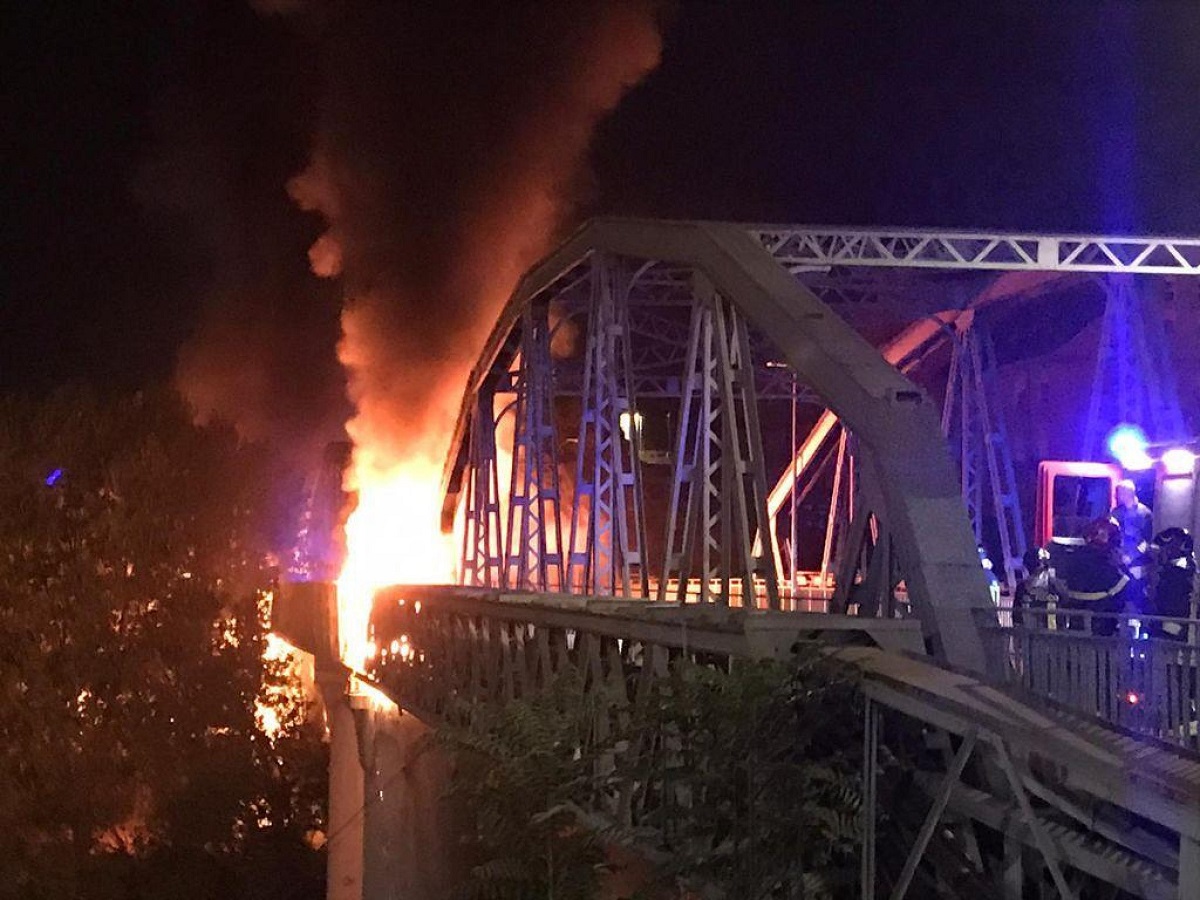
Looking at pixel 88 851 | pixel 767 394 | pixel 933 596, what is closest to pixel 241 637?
pixel 88 851

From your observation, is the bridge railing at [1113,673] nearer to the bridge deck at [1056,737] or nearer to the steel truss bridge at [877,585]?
the steel truss bridge at [877,585]

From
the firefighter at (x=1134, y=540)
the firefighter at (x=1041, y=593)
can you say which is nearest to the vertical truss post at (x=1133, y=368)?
the firefighter at (x=1134, y=540)

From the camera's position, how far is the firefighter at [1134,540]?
1041 cm

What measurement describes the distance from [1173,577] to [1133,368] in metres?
9.50

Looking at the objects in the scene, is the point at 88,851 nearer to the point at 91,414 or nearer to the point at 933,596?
the point at 91,414

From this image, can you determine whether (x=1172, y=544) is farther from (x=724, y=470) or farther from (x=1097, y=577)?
(x=724, y=470)

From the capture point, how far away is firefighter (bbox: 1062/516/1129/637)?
9906 millimetres

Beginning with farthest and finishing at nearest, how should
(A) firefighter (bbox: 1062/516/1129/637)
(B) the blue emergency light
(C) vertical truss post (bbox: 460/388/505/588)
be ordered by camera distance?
(C) vertical truss post (bbox: 460/388/505/588), (B) the blue emergency light, (A) firefighter (bbox: 1062/516/1129/637)

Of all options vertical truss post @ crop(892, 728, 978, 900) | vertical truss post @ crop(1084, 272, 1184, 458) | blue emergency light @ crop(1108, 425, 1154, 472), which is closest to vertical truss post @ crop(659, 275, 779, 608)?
vertical truss post @ crop(892, 728, 978, 900)

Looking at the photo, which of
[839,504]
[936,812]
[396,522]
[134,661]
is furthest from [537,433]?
[839,504]

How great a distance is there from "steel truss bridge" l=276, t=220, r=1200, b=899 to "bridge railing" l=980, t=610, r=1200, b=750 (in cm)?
2

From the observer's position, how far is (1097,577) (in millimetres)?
9969

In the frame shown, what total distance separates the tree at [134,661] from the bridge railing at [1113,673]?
17222mm

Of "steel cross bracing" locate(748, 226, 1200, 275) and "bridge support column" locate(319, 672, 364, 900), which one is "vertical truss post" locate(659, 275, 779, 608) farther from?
"bridge support column" locate(319, 672, 364, 900)
